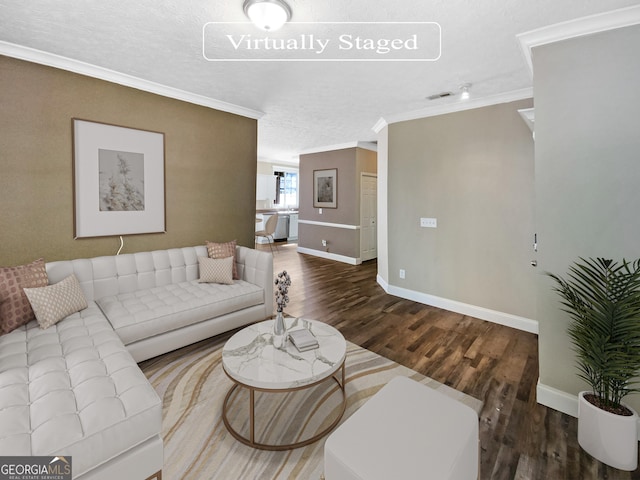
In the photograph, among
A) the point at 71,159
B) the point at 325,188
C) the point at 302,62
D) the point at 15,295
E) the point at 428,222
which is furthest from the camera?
the point at 325,188

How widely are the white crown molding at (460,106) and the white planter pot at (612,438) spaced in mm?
3004

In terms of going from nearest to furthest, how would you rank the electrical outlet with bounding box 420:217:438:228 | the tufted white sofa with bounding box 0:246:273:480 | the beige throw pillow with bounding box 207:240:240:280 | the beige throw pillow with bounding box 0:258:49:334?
the tufted white sofa with bounding box 0:246:273:480 → the beige throw pillow with bounding box 0:258:49:334 → the beige throw pillow with bounding box 207:240:240:280 → the electrical outlet with bounding box 420:217:438:228

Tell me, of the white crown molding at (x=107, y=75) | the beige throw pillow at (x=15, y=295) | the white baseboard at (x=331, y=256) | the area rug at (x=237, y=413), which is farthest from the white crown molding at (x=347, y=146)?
the beige throw pillow at (x=15, y=295)

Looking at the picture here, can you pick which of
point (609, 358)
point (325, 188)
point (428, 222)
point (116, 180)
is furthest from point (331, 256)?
point (609, 358)

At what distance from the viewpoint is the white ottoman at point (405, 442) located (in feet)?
3.41

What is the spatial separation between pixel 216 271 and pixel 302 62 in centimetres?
219

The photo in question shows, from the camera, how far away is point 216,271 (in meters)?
3.16

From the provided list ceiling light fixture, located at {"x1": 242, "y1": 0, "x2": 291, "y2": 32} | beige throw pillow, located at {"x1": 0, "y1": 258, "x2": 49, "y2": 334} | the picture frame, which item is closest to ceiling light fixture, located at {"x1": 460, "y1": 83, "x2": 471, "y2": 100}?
ceiling light fixture, located at {"x1": 242, "y1": 0, "x2": 291, "y2": 32}

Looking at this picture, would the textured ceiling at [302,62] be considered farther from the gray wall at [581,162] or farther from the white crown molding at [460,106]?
the gray wall at [581,162]

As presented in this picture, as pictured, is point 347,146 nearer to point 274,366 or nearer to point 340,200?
point 340,200

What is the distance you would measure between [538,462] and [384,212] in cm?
343

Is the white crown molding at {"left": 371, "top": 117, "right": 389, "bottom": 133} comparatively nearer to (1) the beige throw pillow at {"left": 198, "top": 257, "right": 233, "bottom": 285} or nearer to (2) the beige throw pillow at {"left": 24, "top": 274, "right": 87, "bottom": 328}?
(1) the beige throw pillow at {"left": 198, "top": 257, "right": 233, "bottom": 285}

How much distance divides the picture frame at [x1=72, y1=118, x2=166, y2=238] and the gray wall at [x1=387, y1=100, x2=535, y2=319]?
10.2ft

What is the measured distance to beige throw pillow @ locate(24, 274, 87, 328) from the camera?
6.82 ft
